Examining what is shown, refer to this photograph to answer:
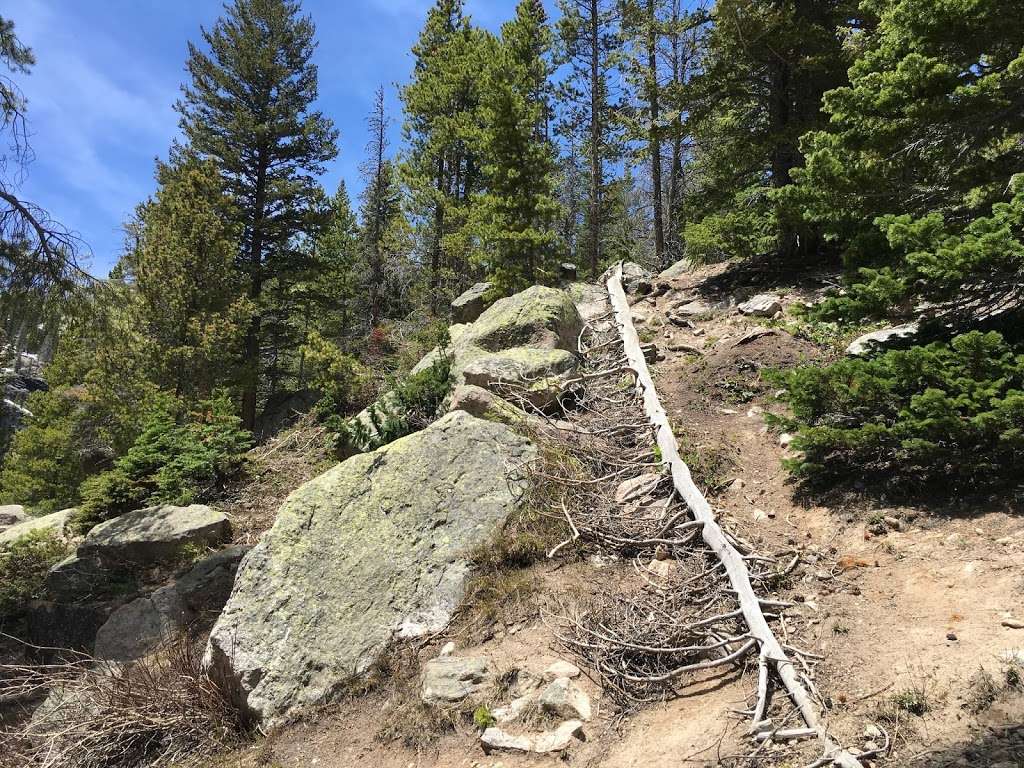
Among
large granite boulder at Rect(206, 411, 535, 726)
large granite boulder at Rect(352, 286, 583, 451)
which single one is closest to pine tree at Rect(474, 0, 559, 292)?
large granite boulder at Rect(352, 286, 583, 451)

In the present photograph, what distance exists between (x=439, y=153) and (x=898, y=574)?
72.9 feet

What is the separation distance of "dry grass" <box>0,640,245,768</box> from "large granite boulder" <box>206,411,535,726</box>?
0.28 m

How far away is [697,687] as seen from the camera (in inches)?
166

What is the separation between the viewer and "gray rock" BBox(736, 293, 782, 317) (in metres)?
11.7

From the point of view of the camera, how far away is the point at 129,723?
5277 millimetres

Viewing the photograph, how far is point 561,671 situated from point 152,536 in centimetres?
733

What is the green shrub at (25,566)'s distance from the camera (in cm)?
935

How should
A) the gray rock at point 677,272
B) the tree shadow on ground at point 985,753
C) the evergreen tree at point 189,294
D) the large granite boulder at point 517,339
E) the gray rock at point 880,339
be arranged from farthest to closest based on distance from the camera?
the gray rock at point 677,272 → the evergreen tree at point 189,294 → the large granite boulder at point 517,339 → the gray rock at point 880,339 → the tree shadow on ground at point 985,753

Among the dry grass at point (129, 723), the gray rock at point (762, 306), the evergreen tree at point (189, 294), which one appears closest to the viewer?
the dry grass at point (129, 723)

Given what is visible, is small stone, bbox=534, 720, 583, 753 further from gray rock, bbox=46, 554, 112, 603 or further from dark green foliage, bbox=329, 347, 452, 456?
gray rock, bbox=46, 554, 112, 603

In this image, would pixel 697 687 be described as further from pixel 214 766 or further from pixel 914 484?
pixel 214 766

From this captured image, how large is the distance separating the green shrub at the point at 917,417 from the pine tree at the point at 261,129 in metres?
16.6

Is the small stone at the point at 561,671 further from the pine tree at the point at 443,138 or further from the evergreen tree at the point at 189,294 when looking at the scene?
the pine tree at the point at 443,138

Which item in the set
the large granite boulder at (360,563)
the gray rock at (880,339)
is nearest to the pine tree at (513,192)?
the gray rock at (880,339)
